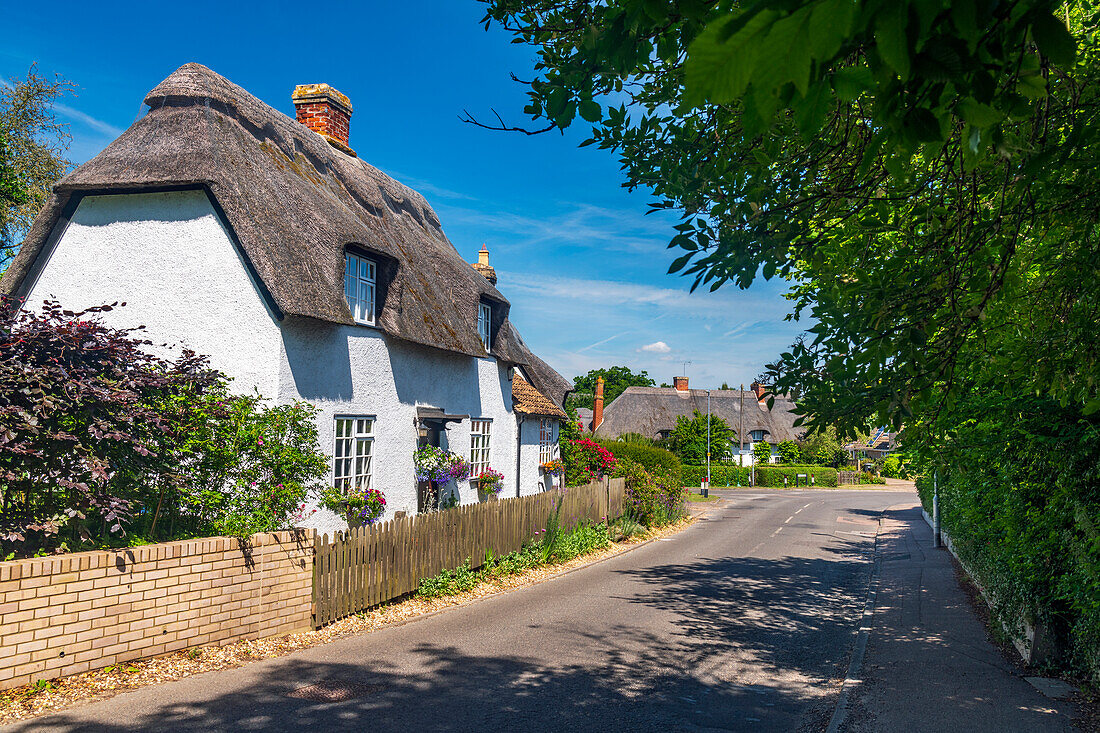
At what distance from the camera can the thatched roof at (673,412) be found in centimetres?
6203

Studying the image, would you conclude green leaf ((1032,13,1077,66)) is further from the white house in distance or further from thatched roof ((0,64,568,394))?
thatched roof ((0,64,568,394))

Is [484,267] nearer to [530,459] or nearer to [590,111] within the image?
[530,459]

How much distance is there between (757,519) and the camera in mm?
29328

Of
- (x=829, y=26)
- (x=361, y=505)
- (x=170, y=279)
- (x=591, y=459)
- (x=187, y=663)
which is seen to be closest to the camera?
(x=829, y=26)

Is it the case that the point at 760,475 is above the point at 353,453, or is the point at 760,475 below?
below

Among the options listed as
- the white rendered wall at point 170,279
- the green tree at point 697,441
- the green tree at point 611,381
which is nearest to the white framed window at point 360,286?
the white rendered wall at point 170,279

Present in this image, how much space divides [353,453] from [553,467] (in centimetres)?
1186

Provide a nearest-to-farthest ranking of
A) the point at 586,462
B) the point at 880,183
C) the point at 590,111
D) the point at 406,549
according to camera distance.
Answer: the point at 590,111, the point at 880,183, the point at 406,549, the point at 586,462

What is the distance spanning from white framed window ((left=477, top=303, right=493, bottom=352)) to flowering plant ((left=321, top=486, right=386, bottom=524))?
21.7ft

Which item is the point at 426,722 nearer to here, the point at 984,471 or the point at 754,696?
the point at 754,696

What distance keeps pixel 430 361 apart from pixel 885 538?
1657cm

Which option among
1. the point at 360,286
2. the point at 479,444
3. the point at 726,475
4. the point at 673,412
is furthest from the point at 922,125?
the point at 673,412

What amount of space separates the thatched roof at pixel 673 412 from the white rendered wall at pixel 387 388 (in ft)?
140

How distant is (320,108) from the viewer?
60.4 feet
